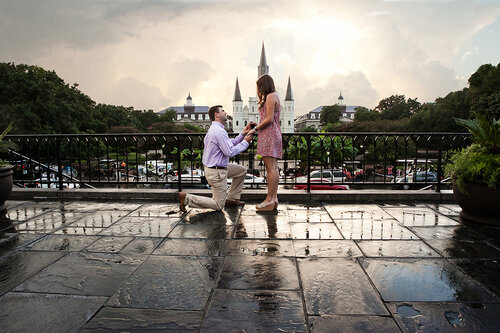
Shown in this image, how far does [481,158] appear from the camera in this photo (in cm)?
381

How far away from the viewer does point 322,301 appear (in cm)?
212

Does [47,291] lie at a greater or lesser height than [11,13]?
lesser

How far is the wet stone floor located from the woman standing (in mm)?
467

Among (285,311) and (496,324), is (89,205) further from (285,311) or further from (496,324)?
(496,324)

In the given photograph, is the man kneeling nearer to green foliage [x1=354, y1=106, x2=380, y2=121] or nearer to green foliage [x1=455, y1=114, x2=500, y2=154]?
green foliage [x1=455, y1=114, x2=500, y2=154]

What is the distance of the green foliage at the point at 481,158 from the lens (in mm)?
3689

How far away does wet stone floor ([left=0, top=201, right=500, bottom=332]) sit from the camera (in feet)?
6.26

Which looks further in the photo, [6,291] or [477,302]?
[6,291]

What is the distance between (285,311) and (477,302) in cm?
129

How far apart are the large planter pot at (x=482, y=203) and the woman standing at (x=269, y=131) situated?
2.44 metres

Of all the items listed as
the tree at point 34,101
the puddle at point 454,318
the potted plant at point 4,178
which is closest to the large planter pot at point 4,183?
the potted plant at point 4,178

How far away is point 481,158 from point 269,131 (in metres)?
2.64

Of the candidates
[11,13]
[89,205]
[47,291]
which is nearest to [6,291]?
[47,291]

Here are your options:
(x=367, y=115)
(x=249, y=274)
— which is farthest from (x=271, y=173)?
(x=367, y=115)
